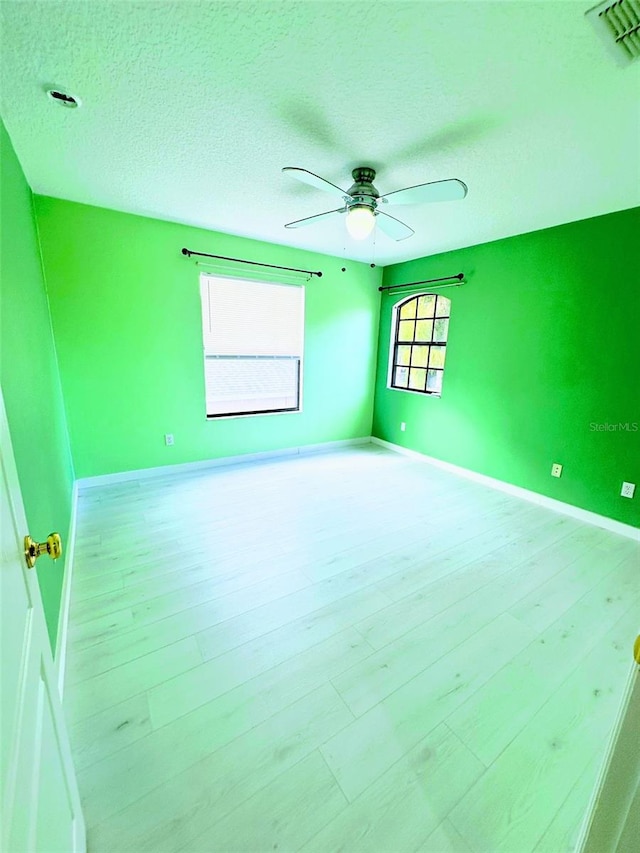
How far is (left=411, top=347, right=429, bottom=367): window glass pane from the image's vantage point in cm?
412

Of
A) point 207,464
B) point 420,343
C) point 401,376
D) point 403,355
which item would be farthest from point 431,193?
point 207,464

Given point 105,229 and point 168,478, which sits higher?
point 105,229

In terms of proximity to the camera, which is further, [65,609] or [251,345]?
[251,345]

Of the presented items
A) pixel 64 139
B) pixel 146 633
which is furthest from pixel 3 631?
pixel 64 139

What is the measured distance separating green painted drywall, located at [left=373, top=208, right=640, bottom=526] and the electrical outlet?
0.10 feet

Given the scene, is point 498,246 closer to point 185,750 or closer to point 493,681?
point 493,681

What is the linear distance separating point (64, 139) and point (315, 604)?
286 cm

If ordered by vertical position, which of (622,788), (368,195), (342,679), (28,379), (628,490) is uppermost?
(368,195)

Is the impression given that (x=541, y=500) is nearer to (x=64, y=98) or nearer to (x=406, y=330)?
(x=406, y=330)

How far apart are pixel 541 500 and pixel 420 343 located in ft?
7.03

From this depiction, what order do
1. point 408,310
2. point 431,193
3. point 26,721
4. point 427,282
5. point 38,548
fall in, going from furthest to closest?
point 408,310 < point 427,282 < point 431,193 < point 38,548 < point 26,721

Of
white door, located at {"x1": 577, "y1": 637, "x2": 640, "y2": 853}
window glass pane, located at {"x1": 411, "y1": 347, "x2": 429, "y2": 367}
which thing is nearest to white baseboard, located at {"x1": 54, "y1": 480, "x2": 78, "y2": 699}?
white door, located at {"x1": 577, "y1": 637, "x2": 640, "y2": 853}

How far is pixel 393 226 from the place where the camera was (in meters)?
2.32

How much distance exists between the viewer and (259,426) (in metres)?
4.04
